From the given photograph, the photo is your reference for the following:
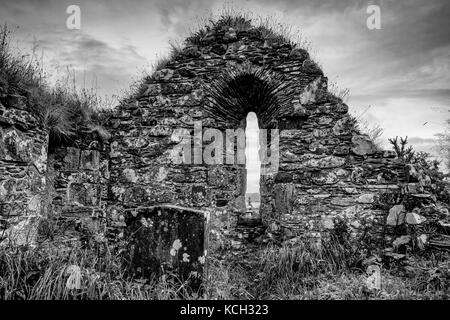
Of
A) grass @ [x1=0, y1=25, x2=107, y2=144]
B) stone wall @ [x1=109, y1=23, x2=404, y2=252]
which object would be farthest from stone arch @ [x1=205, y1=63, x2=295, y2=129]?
grass @ [x1=0, y1=25, x2=107, y2=144]

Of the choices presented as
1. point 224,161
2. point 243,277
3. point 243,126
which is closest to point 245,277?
point 243,277

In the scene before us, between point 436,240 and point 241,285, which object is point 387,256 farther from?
point 241,285

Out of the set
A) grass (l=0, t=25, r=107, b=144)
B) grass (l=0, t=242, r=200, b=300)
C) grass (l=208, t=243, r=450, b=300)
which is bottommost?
grass (l=208, t=243, r=450, b=300)

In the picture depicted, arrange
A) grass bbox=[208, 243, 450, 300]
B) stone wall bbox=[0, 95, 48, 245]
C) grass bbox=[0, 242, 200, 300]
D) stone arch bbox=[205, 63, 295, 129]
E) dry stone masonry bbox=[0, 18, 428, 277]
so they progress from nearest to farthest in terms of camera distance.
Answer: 1. grass bbox=[0, 242, 200, 300]
2. grass bbox=[208, 243, 450, 300]
3. stone wall bbox=[0, 95, 48, 245]
4. dry stone masonry bbox=[0, 18, 428, 277]
5. stone arch bbox=[205, 63, 295, 129]

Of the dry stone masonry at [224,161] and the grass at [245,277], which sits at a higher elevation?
the dry stone masonry at [224,161]

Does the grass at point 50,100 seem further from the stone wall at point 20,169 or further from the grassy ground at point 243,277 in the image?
the grassy ground at point 243,277

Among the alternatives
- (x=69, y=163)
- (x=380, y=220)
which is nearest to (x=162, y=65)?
(x=69, y=163)

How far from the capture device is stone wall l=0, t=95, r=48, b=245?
4457mm

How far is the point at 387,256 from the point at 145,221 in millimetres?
3342

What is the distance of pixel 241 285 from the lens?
4.66 metres

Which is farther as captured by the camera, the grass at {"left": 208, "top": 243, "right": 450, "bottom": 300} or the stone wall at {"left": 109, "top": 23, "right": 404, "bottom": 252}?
the stone wall at {"left": 109, "top": 23, "right": 404, "bottom": 252}

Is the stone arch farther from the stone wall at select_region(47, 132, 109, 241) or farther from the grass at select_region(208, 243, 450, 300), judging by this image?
the grass at select_region(208, 243, 450, 300)

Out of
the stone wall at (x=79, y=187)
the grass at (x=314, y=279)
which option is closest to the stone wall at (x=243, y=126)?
the stone wall at (x=79, y=187)

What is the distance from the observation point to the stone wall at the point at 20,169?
4.46 meters
